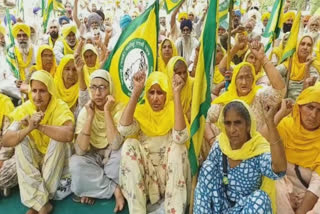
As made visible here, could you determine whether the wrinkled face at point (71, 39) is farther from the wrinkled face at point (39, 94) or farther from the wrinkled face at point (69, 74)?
the wrinkled face at point (39, 94)

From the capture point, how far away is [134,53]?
3283mm

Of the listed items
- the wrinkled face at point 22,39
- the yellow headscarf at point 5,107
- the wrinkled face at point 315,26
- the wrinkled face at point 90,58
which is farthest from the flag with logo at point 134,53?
the wrinkled face at point 315,26

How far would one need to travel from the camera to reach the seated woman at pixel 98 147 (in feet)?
9.54

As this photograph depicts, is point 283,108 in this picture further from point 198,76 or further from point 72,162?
point 72,162

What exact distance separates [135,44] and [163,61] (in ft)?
3.73

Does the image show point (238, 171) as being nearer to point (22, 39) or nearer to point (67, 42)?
point (67, 42)

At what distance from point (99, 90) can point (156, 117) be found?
519mm

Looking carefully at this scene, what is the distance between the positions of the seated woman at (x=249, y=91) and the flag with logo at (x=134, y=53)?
70cm

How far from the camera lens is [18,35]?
505 cm

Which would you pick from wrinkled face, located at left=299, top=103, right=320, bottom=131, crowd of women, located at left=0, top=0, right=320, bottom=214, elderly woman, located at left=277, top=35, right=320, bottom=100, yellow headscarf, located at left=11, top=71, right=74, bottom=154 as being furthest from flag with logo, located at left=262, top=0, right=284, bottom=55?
yellow headscarf, located at left=11, top=71, right=74, bottom=154

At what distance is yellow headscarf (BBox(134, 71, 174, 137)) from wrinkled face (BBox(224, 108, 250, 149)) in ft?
2.45

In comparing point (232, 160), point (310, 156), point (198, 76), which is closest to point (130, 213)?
point (232, 160)

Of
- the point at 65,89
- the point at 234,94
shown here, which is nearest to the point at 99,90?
the point at 65,89

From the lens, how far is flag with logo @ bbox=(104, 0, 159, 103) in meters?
3.27
